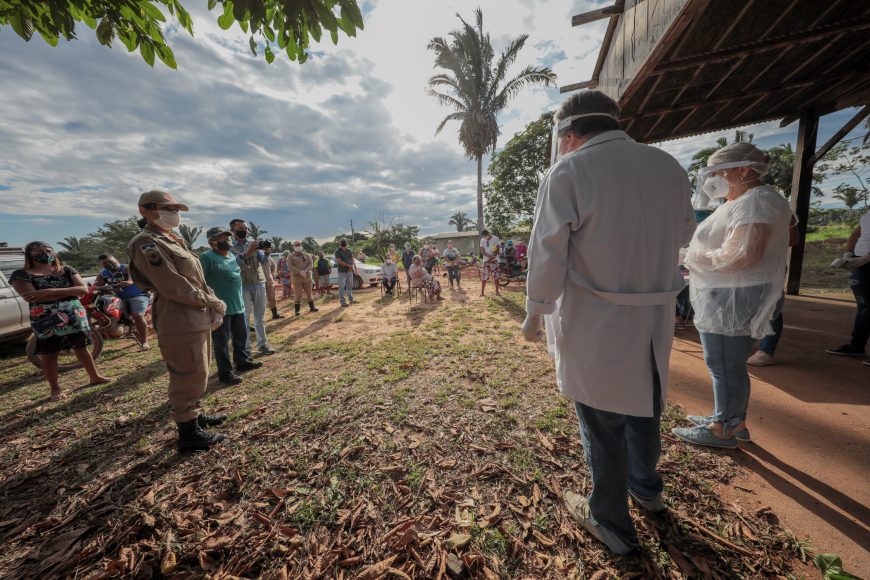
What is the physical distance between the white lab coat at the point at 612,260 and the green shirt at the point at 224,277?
411 cm

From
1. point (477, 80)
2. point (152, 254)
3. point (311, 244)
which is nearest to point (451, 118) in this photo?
point (477, 80)

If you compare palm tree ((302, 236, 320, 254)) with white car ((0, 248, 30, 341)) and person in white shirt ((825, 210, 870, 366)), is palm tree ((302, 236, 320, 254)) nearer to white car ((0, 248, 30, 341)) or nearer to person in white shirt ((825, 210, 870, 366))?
white car ((0, 248, 30, 341))

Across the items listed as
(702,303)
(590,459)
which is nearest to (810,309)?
(702,303)

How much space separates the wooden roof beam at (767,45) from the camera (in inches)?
129

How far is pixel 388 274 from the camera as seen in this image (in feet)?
35.0

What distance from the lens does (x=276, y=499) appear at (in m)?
2.12

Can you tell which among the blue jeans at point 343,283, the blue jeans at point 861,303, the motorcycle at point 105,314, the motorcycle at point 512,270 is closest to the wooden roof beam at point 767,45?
the blue jeans at point 861,303

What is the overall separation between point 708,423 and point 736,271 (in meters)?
1.29

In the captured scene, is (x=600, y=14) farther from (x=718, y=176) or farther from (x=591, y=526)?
(x=591, y=526)

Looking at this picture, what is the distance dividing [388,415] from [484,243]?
31.4 feet

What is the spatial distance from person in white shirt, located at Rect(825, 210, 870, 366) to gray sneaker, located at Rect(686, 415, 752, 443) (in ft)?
8.91

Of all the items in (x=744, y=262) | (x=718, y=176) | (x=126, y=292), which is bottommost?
(x=126, y=292)

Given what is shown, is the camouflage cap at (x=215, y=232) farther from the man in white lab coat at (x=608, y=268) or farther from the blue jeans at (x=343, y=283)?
the blue jeans at (x=343, y=283)

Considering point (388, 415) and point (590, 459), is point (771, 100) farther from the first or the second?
point (388, 415)
